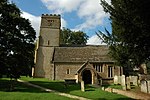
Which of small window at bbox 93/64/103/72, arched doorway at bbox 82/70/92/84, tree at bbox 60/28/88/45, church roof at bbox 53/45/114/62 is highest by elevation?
tree at bbox 60/28/88/45

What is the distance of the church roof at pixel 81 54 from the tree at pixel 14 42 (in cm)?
1518

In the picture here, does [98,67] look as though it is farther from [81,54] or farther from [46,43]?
[46,43]

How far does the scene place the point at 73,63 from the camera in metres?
51.5

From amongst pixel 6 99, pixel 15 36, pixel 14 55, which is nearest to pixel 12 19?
pixel 15 36

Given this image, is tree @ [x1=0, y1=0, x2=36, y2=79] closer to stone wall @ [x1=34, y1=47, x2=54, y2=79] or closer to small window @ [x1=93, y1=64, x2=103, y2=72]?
small window @ [x1=93, y1=64, x2=103, y2=72]

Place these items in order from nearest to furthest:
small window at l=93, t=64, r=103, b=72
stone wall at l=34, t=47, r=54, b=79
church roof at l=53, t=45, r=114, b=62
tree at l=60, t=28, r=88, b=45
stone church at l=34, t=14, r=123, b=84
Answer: stone church at l=34, t=14, r=123, b=84
small window at l=93, t=64, r=103, b=72
church roof at l=53, t=45, r=114, b=62
stone wall at l=34, t=47, r=54, b=79
tree at l=60, t=28, r=88, b=45

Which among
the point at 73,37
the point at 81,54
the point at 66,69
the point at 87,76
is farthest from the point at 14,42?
the point at 73,37

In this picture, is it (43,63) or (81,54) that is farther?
(43,63)

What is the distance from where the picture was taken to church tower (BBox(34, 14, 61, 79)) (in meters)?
57.7

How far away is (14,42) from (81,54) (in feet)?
69.3

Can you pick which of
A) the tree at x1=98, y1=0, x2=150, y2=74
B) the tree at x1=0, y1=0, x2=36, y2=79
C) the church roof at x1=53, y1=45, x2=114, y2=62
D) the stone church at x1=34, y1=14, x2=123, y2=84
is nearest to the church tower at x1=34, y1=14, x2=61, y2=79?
the stone church at x1=34, y1=14, x2=123, y2=84

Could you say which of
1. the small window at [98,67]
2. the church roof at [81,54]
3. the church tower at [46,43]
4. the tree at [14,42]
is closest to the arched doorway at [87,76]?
the small window at [98,67]

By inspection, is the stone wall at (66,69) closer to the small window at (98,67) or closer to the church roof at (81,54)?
the church roof at (81,54)

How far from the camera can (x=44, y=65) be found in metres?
58.1
